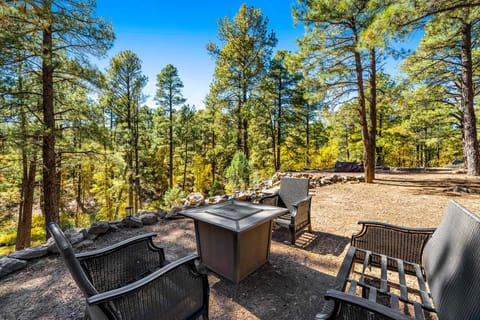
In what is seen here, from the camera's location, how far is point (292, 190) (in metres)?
3.81

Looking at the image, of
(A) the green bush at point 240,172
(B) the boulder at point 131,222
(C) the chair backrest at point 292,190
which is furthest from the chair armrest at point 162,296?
(A) the green bush at point 240,172

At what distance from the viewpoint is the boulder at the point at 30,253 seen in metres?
2.70

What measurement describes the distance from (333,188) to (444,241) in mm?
5980

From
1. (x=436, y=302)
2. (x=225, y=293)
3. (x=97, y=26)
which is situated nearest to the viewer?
(x=436, y=302)

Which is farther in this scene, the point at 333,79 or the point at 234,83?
the point at 234,83

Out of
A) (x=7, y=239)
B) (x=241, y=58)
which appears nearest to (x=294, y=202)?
(x=241, y=58)

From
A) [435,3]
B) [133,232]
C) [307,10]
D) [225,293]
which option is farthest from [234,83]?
[225,293]

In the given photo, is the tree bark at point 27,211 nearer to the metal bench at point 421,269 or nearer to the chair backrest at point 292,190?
the chair backrest at point 292,190

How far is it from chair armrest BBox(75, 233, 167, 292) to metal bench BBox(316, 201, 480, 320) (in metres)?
1.61

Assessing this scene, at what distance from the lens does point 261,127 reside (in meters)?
12.8

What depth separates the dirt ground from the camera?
1.94 meters

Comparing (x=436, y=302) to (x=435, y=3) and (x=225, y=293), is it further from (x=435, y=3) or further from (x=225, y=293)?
(x=435, y=3)

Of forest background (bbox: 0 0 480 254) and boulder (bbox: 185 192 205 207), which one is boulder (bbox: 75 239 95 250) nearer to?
boulder (bbox: 185 192 205 207)

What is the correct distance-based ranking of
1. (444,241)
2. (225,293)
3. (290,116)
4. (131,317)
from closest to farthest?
(131,317)
(444,241)
(225,293)
(290,116)
